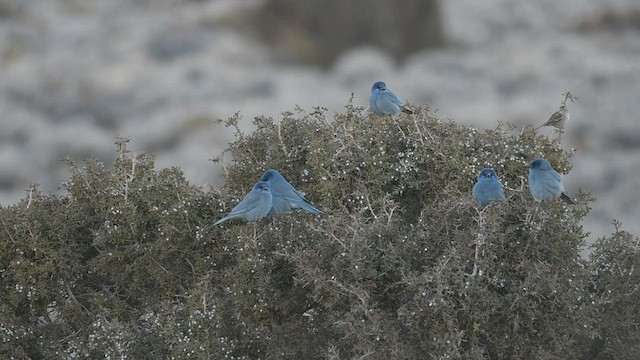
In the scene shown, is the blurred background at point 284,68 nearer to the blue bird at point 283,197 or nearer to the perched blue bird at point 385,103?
the perched blue bird at point 385,103

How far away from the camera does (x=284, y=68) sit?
44688 mm

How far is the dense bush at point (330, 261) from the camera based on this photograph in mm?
7230

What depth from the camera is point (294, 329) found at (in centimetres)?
847

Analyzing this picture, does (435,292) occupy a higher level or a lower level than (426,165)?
lower

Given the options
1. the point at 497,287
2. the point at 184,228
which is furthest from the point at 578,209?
the point at 184,228

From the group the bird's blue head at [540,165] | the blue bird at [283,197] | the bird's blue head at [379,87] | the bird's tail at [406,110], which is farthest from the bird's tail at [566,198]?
the bird's blue head at [379,87]

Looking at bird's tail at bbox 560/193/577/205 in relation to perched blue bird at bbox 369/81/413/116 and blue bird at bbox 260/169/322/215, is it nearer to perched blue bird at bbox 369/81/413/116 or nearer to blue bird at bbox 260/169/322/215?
blue bird at bbox 260/169/322/215

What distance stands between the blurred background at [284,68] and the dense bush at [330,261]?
2569 centimetres

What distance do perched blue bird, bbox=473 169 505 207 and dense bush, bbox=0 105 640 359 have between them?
0.11 m

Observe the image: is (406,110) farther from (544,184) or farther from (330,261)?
(330,261)

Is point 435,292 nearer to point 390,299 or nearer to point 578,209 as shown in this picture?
point 390,299

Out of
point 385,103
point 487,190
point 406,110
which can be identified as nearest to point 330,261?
point 487,190

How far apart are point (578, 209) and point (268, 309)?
114 inches

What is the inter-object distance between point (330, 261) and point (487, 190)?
1.27 meters
